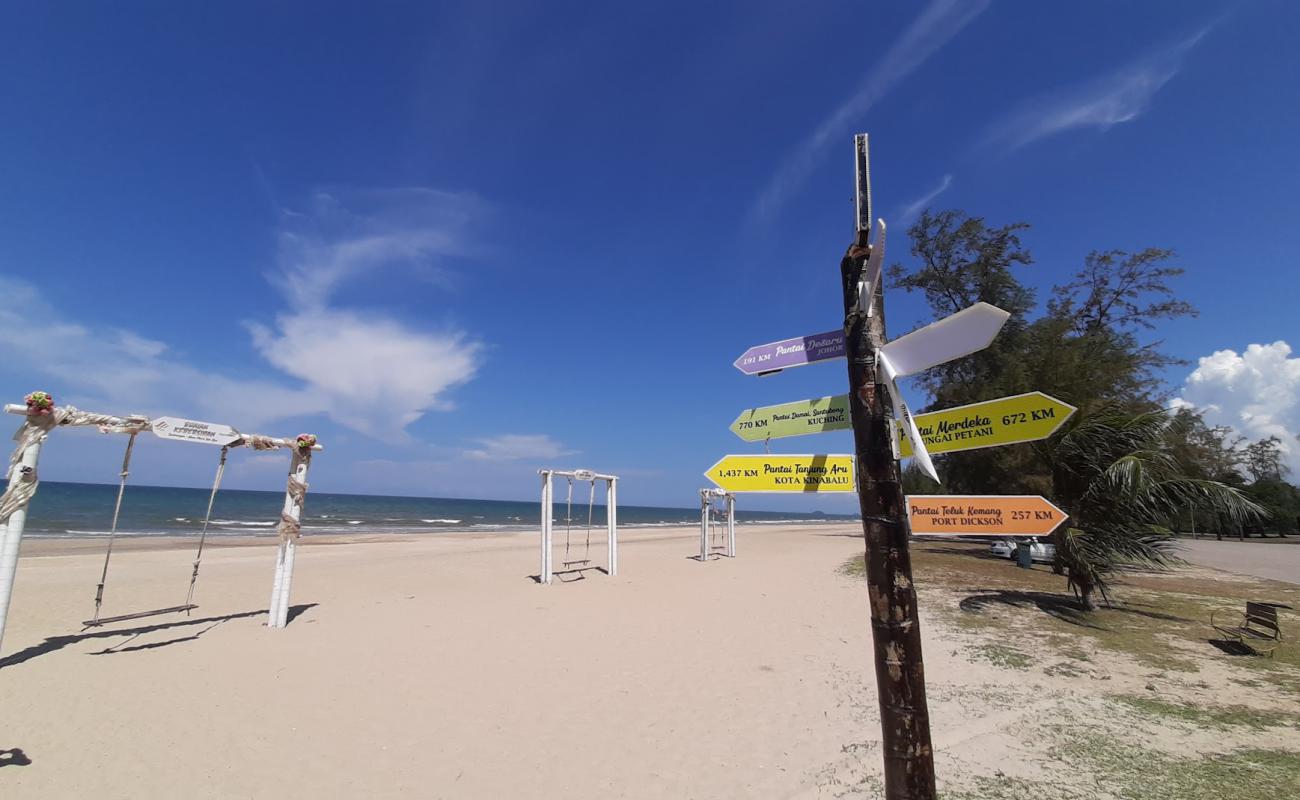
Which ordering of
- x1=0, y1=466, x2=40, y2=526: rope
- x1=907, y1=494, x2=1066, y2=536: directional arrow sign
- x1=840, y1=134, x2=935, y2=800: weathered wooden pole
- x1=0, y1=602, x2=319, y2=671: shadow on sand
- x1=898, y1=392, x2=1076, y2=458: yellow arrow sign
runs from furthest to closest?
x1=0, y1=602, x2=319, y2=671: shadow on sand
x1=0, y1=466, x2=40, y2=526: rope
x1=907, y1=494, x2=1066, y2=536: directional arrow sign
x1=898, y1=392, x2=1076, y2=458: yellow arrow sign
x1=840, y1=134, x2=935, y2=800: weathered wooden pole

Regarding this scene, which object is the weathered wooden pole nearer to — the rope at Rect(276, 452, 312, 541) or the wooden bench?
the rope at Rect(276, 452, 312, 541)

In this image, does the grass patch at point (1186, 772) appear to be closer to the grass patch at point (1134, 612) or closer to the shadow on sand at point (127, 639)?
the grass patch at point (1134, 612)

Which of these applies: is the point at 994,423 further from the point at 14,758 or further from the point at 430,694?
the point at 14,758

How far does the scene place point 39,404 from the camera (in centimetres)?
→ 648

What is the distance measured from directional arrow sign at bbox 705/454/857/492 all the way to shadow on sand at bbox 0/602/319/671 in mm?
8851

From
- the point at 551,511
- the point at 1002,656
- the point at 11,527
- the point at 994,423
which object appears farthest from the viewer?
the point at 551,511

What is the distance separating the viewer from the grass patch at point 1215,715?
5.40 meters

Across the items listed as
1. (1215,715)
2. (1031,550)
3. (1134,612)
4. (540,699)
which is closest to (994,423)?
(540,699)

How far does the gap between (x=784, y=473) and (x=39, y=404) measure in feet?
27.7

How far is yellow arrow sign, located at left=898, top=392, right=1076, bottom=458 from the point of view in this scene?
9.19 ft

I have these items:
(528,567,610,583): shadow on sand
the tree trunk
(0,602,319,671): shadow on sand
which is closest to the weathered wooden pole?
(0,602,319,671): shadow on sand

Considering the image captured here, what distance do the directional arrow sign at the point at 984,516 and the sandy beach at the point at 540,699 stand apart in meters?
2.23

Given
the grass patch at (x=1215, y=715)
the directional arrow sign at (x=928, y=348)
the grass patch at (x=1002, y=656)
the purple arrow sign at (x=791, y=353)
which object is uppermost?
the purple arrow sign at (x=791, y=353)

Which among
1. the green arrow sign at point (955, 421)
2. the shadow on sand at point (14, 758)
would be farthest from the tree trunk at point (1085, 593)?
the shadow on sand at point (14, 758)
